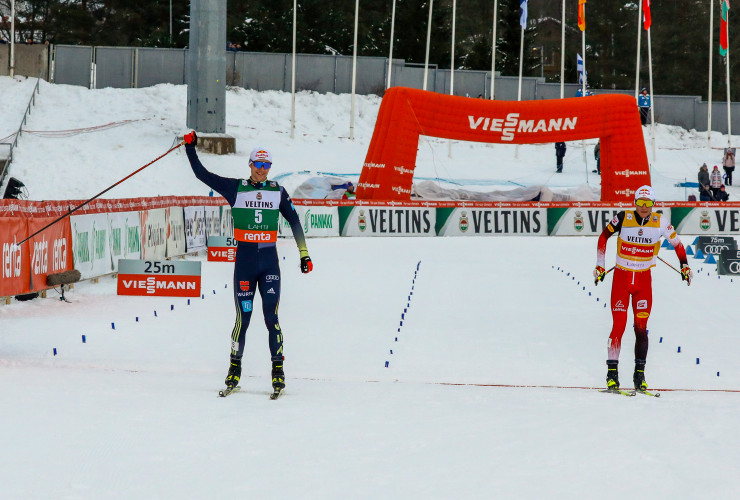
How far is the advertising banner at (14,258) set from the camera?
38.3 ft

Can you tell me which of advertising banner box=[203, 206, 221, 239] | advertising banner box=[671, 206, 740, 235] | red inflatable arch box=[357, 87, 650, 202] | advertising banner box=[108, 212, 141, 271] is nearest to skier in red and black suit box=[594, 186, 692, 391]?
advertising banner box=[108, 212, 141, 271]

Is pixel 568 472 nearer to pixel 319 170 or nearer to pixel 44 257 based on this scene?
pixel 44 257

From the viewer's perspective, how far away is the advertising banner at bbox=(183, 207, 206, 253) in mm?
21853

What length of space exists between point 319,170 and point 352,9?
27.7m

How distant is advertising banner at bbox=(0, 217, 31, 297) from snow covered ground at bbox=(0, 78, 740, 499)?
450mm

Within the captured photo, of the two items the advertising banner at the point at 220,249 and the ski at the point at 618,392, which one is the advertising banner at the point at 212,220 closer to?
the advertising banner at the point at 220,249

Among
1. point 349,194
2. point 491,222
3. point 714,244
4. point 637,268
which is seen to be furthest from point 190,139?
point 349,194

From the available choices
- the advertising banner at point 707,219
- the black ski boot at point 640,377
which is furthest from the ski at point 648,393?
the advertising banner at point 707,219

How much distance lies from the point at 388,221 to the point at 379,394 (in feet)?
71.9

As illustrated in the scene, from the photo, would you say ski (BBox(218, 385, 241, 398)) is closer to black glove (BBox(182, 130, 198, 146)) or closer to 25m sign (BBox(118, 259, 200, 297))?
black glove (BBox(182, 130, 198, 146))

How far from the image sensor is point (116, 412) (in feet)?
22.4

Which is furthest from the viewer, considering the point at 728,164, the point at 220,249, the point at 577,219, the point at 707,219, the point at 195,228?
the point at 728,164

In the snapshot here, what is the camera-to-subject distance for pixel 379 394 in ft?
26.2

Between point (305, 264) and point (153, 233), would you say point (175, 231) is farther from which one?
point (305, 264)
